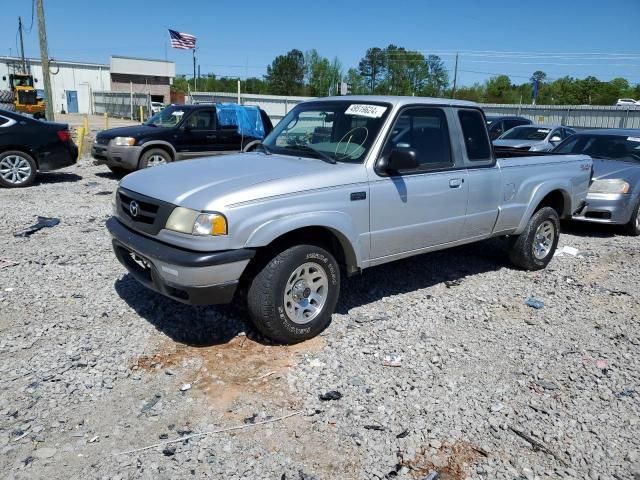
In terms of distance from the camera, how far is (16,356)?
390cm

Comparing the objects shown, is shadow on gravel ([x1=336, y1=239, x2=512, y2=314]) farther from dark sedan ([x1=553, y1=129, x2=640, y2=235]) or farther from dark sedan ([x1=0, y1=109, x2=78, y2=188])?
dark sedan ([x1=0, y1=109, x2=78, y2=188])

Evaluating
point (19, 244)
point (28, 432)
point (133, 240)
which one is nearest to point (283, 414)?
point (28, 432)

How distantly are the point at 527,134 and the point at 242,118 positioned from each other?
8.65 m

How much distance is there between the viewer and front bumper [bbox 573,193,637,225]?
26.7 feet

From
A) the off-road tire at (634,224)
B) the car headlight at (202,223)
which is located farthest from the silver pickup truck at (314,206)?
the off-road tire at (634,224)

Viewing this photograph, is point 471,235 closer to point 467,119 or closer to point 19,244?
point 467,119

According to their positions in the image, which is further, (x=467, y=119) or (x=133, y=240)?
(x=467, y=119)

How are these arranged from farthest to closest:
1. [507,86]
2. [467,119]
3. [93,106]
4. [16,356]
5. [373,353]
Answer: [507,86] → [93,106] → [467,119] → [373,353] → [16,356]

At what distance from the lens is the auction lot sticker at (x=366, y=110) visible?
184 inches

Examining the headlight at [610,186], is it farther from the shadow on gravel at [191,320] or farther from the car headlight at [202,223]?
the car headlight at [202,223]

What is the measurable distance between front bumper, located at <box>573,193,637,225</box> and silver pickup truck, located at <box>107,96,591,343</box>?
3079 mm

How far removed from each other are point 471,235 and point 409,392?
2328mm

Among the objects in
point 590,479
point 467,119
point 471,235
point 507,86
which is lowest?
point 590,479

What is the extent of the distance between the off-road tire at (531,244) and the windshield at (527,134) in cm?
996
